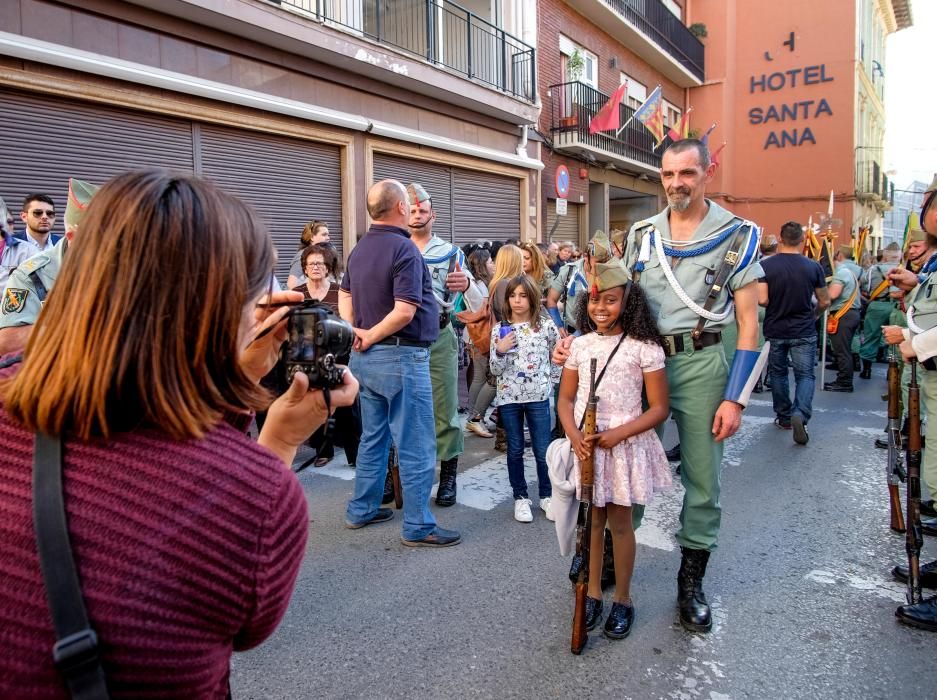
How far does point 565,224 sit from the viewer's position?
54.2ft

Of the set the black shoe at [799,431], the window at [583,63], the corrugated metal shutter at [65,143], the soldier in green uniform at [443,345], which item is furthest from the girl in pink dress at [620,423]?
the window at [583,63]

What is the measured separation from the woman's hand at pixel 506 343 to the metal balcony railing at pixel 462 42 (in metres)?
A: 8.09

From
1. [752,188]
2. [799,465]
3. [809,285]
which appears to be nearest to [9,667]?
[799,465]

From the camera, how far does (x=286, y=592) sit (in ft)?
3.69

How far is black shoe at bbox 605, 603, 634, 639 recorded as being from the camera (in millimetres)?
2943

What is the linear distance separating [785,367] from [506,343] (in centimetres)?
370

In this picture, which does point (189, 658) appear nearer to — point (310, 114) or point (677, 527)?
point (677, 527)

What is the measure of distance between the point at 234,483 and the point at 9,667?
0.36 meters

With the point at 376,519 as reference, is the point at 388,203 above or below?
above

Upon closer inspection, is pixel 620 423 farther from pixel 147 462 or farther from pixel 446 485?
pixel 147 462

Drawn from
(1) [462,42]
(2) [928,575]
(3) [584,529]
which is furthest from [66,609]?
(1) [462,42]

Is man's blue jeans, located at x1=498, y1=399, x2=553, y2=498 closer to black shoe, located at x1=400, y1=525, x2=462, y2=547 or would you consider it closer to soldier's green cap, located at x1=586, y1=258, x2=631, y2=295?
black shoe, located at x1=400, y1=525, x2=462, y2=547

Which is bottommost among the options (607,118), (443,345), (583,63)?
(443,345)

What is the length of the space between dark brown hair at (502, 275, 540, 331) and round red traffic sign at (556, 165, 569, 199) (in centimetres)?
1058
